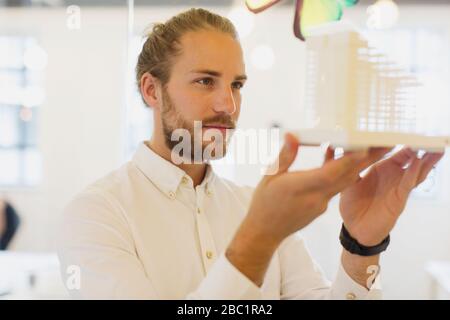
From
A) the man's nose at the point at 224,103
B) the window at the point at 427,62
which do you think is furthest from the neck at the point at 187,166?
the window at the point at 427,62

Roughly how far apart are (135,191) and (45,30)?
0.64 meters

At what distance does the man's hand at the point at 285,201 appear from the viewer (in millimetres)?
507

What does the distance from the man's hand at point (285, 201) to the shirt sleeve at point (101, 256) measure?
0.05m

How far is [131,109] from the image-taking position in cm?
116

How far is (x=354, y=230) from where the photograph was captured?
66 cm

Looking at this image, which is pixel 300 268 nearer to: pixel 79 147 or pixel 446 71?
pixel 446 71

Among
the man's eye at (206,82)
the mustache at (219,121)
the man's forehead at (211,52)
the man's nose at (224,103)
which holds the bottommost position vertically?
the mustache at (219,121)

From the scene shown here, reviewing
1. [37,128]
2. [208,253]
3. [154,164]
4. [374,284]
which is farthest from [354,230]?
[37,128]

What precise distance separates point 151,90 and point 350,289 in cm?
43

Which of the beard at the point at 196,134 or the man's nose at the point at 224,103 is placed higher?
the man's nose at the point at 224,103

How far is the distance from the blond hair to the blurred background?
0.20ft

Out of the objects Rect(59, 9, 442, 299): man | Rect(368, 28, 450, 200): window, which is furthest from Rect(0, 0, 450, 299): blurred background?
Rect(59, 9, 442, 299): man

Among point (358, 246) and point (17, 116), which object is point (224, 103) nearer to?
point (358, 246)

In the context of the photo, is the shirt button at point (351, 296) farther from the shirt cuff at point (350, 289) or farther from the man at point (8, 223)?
the man at point (8, 223)
